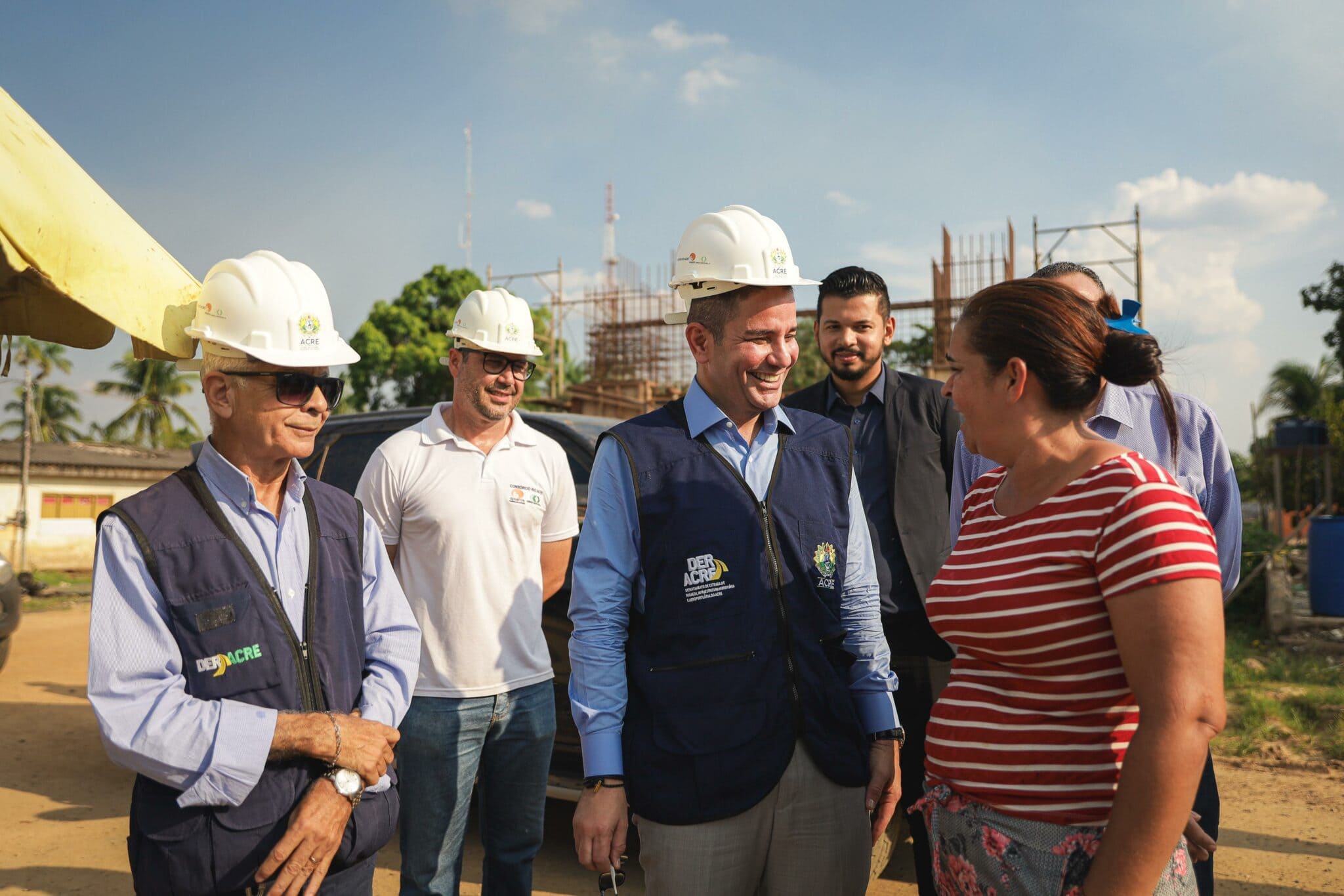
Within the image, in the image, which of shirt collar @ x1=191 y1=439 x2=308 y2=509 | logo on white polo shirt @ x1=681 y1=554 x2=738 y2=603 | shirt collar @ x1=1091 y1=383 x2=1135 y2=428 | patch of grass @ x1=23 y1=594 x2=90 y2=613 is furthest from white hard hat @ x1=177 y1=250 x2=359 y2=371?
patch of grass @ x1=23 y1=594 x2=90 y2=613

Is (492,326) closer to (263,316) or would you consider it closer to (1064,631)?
(263,316)

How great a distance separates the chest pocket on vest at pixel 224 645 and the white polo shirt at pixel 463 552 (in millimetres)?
1215

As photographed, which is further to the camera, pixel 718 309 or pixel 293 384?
pixel 718 309

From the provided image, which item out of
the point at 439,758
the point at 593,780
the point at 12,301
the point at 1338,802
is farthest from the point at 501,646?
the point at 1338,802

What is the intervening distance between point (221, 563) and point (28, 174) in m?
1.15

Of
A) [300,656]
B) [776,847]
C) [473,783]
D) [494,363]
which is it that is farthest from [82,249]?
[776,847]

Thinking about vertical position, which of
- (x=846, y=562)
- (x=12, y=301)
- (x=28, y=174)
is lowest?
(x=846, y=562)

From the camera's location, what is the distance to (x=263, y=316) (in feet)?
7.11

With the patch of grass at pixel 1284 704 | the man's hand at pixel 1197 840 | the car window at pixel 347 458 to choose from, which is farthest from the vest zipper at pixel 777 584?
the patch of grass at pixel 1284 704

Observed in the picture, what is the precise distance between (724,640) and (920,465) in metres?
1.64

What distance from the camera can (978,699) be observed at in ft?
5.96

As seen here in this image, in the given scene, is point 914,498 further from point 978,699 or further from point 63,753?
point 63,753

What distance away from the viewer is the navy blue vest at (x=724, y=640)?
82.4 inches

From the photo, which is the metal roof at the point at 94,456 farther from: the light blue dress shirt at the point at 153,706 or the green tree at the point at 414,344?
the light blue dress shirt at the point at 153,706
